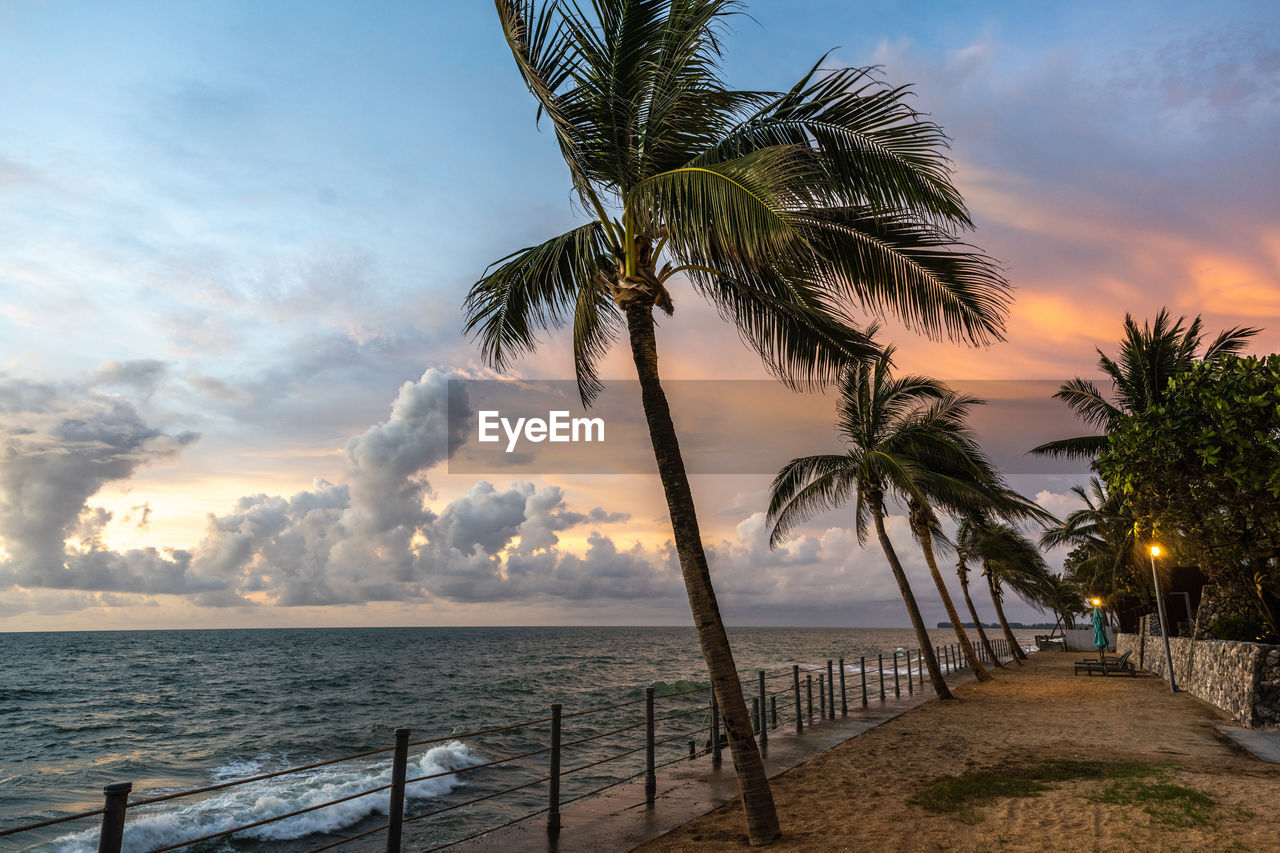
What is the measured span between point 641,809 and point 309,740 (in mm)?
19216

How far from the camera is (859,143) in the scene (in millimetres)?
5816

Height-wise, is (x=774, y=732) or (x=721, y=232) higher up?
(x=721, y=232)

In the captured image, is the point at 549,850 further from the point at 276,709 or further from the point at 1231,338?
the point at 276,709

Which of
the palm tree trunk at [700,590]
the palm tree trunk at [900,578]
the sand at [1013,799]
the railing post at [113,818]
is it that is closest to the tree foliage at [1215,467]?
the sand at [1013,799]

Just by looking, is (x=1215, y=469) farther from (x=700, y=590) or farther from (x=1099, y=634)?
(x=1099, y=634)

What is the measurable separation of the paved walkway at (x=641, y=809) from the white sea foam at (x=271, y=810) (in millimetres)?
5526

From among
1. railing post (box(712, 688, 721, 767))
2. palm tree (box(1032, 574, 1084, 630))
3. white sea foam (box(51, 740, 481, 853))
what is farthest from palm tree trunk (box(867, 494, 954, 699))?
palm tree (box(1032, 574, 1084, 630))

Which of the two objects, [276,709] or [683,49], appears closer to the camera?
[683,49]

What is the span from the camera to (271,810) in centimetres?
1209

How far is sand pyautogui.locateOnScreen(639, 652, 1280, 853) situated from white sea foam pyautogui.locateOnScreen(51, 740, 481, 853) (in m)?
6.97

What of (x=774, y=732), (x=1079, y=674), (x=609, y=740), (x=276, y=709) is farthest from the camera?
(x=276, y=709)

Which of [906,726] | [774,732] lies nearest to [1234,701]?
[906,726]

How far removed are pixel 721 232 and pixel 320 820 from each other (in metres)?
11.4

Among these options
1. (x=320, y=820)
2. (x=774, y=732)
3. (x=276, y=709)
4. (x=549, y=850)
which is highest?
(x=549, y=850)
